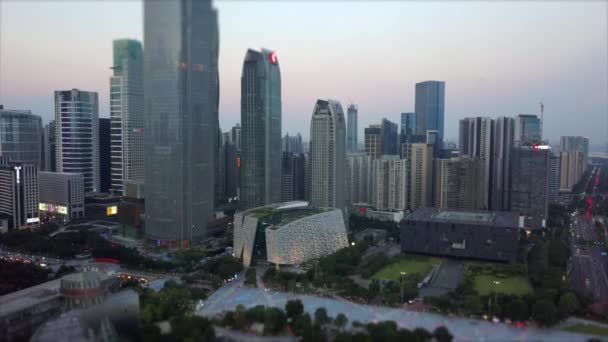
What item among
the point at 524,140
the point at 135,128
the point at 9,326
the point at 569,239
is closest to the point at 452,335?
the point at 9,326

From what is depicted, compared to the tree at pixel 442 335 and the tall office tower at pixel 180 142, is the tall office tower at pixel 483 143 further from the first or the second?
the tree at pixel 442 335

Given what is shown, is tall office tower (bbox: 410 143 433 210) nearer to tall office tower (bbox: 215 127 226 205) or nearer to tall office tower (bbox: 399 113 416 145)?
tall office tower (bbox: 215 127 226 205)

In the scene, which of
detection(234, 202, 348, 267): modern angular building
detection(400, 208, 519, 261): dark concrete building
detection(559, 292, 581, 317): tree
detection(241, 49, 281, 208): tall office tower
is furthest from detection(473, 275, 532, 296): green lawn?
detection(241, 49, 281, 208): tall office tower

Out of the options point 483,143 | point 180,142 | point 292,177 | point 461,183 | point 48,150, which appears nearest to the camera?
point 180,142

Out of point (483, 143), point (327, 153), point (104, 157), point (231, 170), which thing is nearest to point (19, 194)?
point (104, 157)

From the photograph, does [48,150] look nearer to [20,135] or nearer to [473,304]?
[20,135]
